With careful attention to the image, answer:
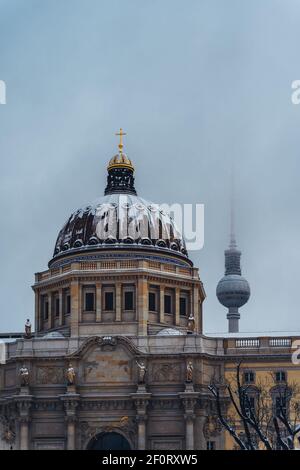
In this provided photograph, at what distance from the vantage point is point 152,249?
141375mm

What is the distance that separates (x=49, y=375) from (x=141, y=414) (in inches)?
386

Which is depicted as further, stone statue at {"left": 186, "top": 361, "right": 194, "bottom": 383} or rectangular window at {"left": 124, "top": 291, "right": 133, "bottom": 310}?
rectangular window at {"left": 124, "top": 291, "right": 133, "bottom": 310}

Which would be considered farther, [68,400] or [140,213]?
[140,213]

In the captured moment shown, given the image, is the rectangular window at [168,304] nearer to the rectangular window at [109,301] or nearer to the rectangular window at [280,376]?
the rectangular window at [109,301]

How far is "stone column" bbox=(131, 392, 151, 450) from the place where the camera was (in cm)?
12750

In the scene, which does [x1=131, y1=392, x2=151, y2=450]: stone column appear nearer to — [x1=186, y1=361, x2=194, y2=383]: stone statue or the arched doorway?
the arched doorway

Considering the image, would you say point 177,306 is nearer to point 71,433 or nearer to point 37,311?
point 37,311

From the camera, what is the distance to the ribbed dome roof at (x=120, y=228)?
141875 mm

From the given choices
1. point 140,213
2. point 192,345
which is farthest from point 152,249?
point 192,345

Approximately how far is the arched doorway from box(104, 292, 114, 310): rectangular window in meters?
13.3

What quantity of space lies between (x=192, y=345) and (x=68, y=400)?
Answer: 1243 cm

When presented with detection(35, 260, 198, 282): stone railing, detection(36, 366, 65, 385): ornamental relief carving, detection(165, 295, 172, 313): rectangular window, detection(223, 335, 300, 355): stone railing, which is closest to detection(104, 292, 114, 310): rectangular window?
detection(35, 260, 198, 282): stone railing

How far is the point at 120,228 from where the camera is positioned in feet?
467
